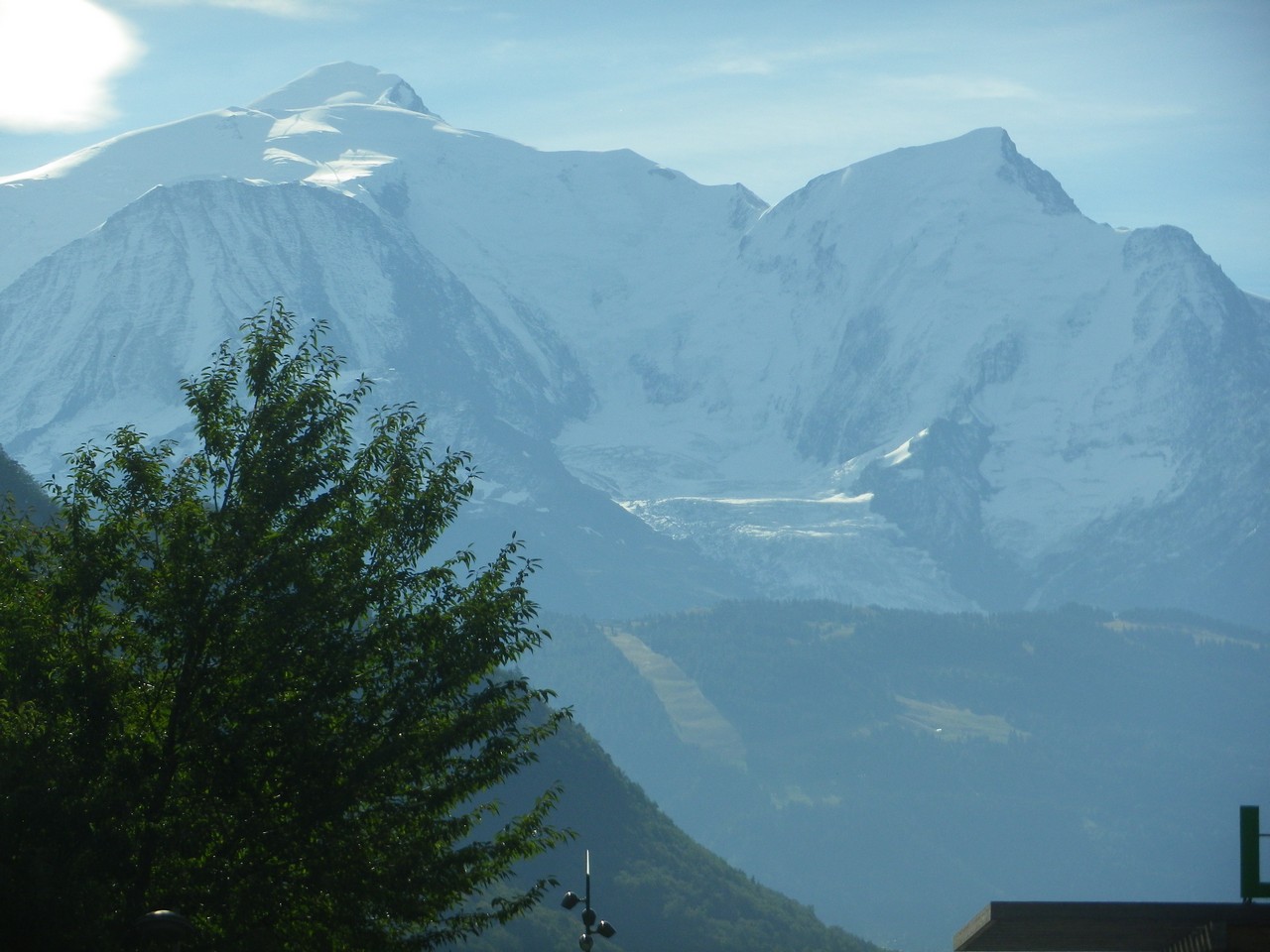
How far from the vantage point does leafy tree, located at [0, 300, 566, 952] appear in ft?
108

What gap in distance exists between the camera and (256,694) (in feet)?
113

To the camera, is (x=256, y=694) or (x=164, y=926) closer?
(x=164, y=926)

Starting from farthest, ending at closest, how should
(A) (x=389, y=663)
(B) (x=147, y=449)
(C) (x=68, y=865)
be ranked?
(B) (x=147, y=449) → (A) (x=389, y=663) → (C) (x=68, y=865)

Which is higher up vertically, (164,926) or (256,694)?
(256,694)

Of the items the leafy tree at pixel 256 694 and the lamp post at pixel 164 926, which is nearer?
the lamp post at pixel 164 926

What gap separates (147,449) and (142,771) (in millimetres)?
7550

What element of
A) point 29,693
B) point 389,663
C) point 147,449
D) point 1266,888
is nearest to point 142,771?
point 29,693

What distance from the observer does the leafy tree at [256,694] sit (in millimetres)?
33031

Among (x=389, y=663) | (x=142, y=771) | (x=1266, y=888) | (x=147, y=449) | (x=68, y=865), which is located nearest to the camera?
(x=1266, y=888)

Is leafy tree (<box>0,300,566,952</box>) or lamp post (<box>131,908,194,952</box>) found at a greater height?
leafy tree (<box>0,300,566,952</box>)

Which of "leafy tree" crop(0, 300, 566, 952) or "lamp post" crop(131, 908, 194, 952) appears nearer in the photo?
"lamp post" crop(131, 908, 194, 952)

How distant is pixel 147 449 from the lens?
39.2 meters

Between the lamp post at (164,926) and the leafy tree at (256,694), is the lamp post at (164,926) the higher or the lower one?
the lower one

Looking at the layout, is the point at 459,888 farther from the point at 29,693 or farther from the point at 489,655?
the point at 29,693
